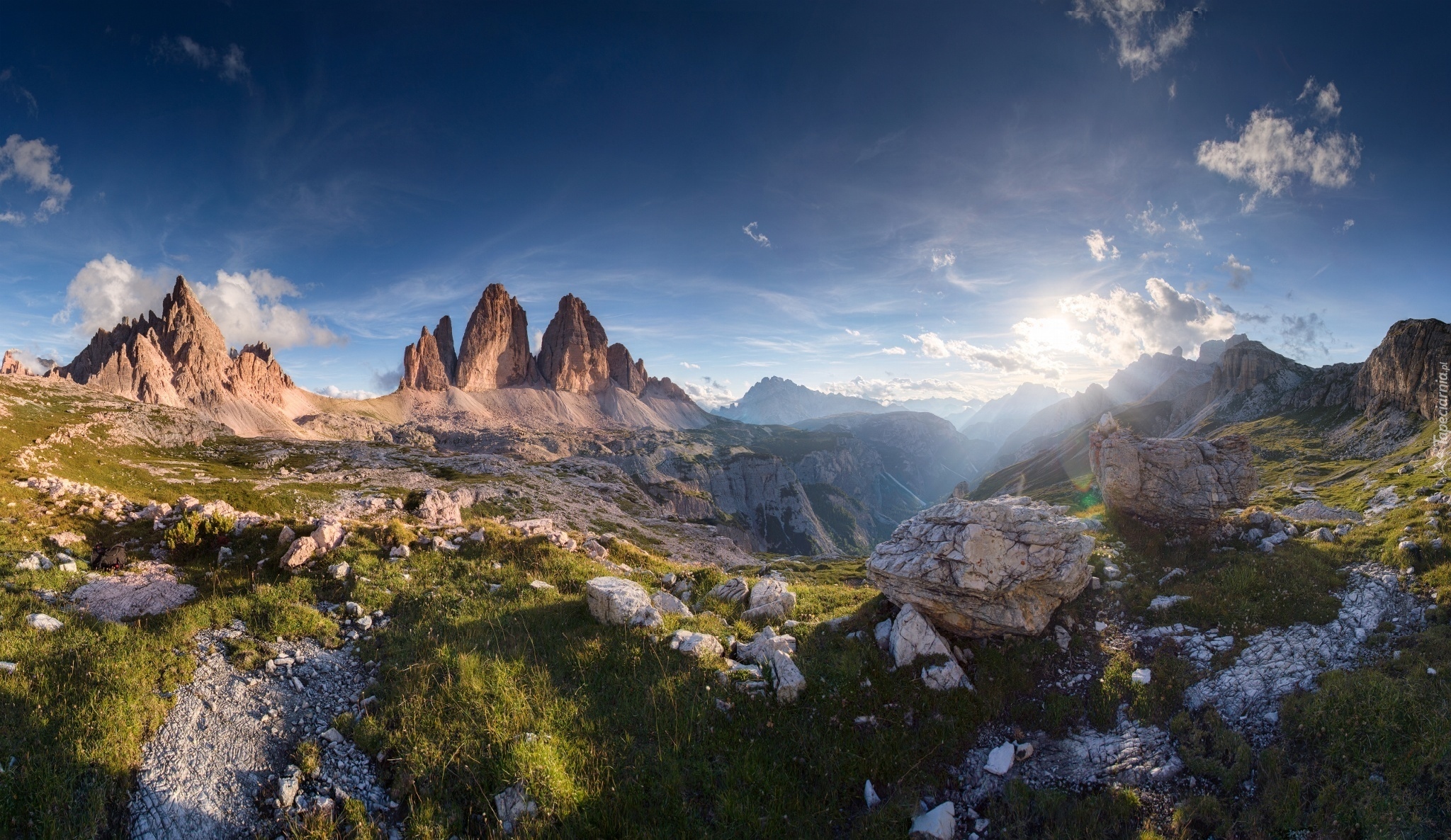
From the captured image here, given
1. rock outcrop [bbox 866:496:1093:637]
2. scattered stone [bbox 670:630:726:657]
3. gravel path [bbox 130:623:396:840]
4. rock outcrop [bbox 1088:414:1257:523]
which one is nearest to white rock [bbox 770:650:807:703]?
scattered stone [bbox 670:630:726:657]

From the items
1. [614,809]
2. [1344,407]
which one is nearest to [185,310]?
[614,809]

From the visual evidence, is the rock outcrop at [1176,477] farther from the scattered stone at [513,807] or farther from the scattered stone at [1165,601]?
the scattered stone at [513,807]

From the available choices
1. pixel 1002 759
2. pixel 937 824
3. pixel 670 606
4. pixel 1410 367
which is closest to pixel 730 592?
pixel 670 606

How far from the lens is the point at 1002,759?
931 centimetres

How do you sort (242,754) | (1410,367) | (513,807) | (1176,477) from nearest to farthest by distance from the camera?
(513,807), (242,754), (1176,477), (1410,367)

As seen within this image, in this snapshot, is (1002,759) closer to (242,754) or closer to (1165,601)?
(1165,601)

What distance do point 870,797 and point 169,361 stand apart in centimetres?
26705

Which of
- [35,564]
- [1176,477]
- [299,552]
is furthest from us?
[1176,477]

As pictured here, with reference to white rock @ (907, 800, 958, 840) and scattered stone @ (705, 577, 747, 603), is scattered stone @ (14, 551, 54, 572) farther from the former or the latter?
white rock @ (907, 800, 958, 840)

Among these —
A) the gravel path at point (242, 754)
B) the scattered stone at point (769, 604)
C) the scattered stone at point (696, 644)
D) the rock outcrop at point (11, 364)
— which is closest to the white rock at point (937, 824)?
the scattered stone at point (696, 644)

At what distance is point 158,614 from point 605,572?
10.8 m

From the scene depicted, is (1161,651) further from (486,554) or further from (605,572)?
(486,554)

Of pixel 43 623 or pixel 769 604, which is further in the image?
pixel 769 604

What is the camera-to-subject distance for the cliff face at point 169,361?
542 ft
